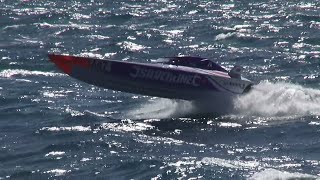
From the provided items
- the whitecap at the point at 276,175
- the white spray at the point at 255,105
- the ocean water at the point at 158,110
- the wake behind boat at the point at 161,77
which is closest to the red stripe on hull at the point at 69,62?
the wake behind boat at the point at 161,77

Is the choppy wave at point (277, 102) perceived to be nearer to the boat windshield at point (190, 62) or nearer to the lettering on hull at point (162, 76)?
the boat windshield at point (190, 62)

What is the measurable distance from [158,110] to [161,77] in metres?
1.93

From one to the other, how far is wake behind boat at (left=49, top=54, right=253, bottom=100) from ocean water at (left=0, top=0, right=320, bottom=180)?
59 cm

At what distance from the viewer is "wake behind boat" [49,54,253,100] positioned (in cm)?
3108

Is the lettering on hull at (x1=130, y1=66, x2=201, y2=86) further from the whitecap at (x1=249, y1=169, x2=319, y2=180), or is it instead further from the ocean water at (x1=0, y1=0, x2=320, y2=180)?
the whitecap at (x1=249, y1=169, x2=319, y2=180)

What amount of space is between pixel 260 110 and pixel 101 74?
5.60 m

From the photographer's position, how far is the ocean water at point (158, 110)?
2345cm

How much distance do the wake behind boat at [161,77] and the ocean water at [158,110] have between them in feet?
1.94

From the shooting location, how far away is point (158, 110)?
3256 cm

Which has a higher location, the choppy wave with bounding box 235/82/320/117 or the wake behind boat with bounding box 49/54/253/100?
the wake behind boat with bounding box 49/54/253/100

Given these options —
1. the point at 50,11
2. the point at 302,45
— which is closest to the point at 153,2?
the point at 50,11

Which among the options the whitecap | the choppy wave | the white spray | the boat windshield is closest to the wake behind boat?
the boat windshield

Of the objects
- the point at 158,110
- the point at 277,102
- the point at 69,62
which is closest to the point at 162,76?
the point at 158,110

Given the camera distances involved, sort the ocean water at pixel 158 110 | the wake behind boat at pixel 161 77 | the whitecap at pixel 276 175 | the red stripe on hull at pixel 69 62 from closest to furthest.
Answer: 1. the whitecap at pixel 276 175
2. the ocean water at pixel 158 110
3. the wake behind boat at pixel 161 77
4. the red stripe on hull at pixel 69 62
